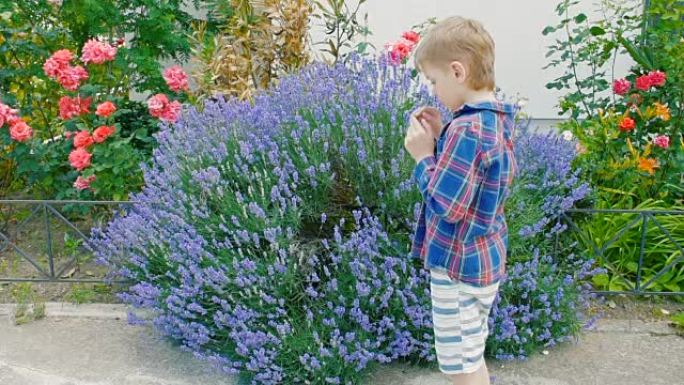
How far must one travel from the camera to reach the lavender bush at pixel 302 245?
2.71 m

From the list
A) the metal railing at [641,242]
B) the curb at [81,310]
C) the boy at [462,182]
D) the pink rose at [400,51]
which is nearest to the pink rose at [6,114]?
the curb at [81,310]

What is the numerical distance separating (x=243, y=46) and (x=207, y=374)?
2.73 m

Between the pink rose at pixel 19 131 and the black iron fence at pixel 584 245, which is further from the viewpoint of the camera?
the pink rose at pixel 19 131

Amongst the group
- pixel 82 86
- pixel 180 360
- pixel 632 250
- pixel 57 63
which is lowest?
pixel 180 360

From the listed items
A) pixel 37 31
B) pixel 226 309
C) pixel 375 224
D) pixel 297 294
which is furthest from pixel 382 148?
pixel 37 31

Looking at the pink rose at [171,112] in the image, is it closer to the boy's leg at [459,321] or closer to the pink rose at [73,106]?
the pink rose at [73,106]

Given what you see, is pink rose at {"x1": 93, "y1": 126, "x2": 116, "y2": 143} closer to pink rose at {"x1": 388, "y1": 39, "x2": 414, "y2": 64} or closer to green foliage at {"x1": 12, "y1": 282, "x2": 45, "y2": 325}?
green foliage at {"x1": 12, "y1": 282, "x2": 45, "y2": 325}

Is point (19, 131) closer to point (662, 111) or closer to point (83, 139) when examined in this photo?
point (83, 139)

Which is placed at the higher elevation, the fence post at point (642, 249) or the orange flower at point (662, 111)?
the orange flower at point (662, 111)

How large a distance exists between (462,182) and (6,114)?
3.41 metres

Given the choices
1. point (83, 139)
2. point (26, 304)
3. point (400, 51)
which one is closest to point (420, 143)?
point (400, 51)

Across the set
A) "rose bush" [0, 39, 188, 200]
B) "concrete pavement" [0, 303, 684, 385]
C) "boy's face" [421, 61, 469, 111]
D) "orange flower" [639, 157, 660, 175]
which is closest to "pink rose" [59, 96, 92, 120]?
"rose bush" [0, 39, 188, 200]

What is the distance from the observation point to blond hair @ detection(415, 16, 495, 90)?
6.16 feet

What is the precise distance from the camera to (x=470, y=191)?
6.25 feet
